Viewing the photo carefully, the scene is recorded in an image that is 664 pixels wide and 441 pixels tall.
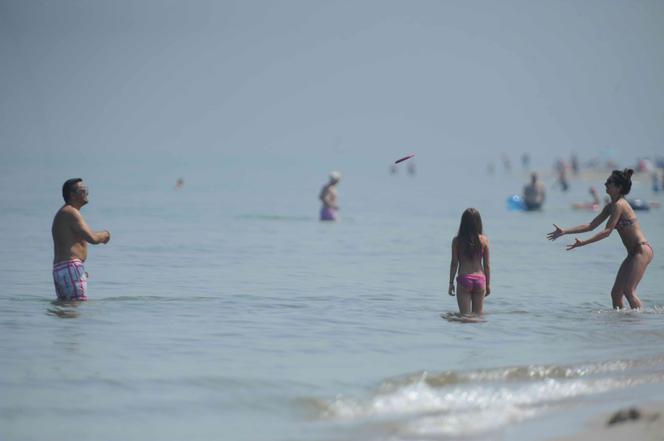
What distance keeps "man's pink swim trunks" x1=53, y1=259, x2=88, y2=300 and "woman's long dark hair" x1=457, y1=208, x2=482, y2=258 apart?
4498 mm

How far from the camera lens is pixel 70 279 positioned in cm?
1194

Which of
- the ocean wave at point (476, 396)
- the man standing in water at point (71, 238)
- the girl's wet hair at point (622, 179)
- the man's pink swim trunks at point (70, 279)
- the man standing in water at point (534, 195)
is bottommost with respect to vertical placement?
the ocean wave at point (476, 396)

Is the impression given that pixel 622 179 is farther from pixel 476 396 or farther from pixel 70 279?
pixel 70 279

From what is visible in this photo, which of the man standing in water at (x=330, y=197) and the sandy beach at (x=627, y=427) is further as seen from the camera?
the man standing in water at (x=330, y=197)

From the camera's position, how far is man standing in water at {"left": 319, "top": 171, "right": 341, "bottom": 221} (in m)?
26.6

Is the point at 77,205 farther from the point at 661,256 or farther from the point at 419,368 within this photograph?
the point at 661,256

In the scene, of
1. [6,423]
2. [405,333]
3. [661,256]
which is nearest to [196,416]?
[6,423]

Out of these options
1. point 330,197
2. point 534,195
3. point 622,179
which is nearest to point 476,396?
point 622,179

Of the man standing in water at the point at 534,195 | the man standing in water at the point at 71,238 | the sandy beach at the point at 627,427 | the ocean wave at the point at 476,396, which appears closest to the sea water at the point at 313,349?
the ocean wave at the point at 476,396

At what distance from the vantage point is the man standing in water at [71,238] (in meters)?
11.6

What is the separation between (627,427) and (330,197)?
22088mm

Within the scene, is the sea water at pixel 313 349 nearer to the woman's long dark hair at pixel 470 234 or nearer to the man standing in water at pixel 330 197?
the woman's long dark hair at pixel 470 234

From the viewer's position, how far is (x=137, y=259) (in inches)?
786

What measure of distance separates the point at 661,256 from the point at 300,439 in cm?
1670
